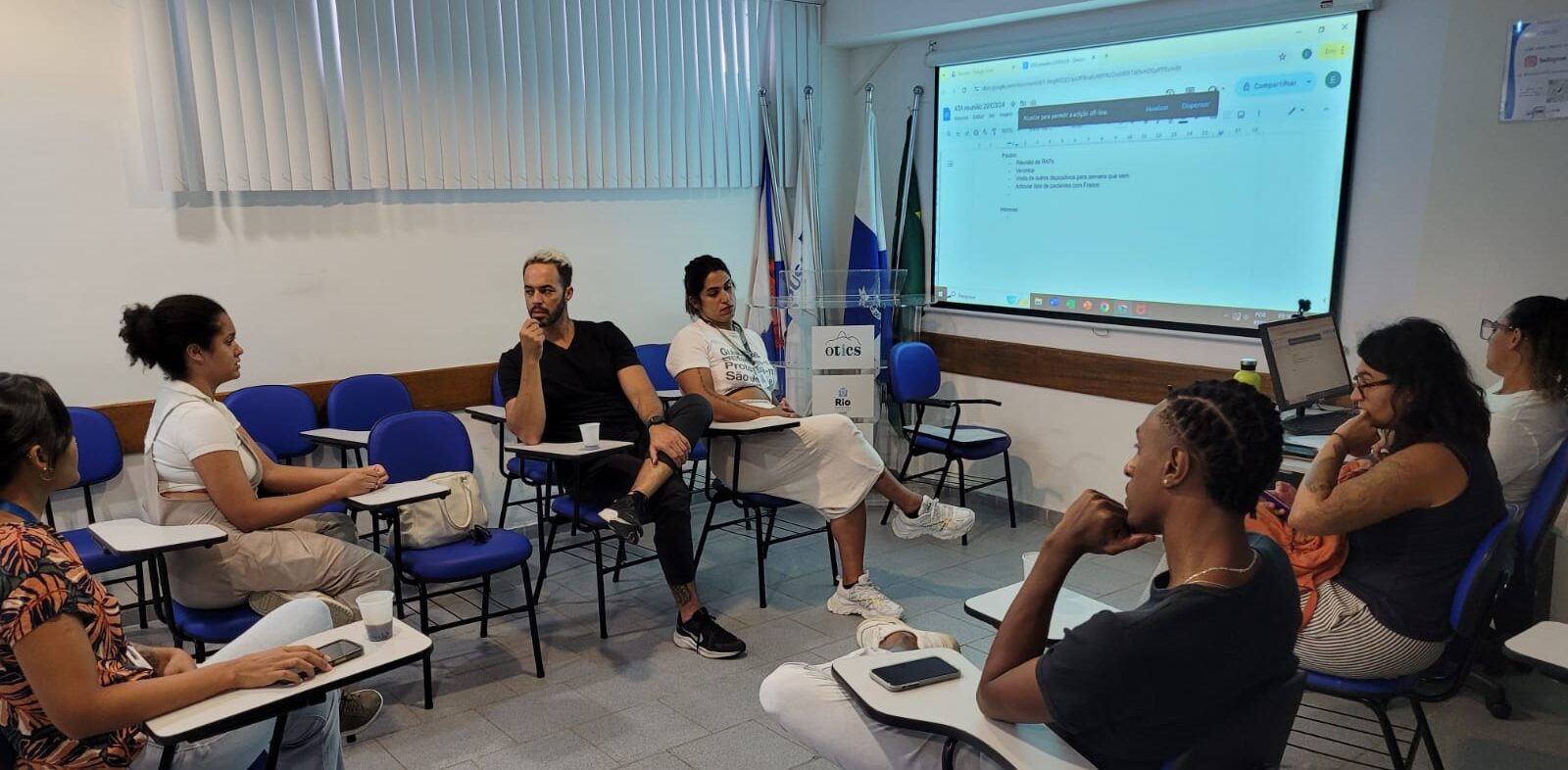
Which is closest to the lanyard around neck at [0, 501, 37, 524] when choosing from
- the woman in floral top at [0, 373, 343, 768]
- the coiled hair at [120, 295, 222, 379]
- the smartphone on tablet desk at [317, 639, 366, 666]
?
the woman in floral top at [0, 373, 343, 768]

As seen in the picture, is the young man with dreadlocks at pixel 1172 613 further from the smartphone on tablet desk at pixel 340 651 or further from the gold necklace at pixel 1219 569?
the smartphone on tablet desk at pixel 340 651

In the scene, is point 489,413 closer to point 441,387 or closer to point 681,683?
point 441,387

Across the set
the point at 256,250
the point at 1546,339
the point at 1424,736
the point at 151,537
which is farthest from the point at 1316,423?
the point at 256,250

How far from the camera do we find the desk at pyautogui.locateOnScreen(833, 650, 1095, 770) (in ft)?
5.23

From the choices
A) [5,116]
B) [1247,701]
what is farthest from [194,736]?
[5,116]

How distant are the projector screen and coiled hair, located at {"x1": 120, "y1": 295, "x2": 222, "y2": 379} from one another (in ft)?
11.8

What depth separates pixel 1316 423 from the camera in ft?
11.8

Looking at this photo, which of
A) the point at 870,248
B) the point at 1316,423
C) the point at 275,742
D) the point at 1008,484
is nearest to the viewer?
the point at 275,742

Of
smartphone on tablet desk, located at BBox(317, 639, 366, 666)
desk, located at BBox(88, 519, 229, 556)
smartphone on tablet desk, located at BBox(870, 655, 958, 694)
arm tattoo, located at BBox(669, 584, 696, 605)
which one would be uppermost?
desk, located at BBox(88, 519, 229, 556)

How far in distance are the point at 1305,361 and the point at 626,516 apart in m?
2.48

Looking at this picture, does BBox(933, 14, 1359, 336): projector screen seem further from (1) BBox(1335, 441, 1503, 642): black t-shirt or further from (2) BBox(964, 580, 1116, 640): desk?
(2) BBox(964, 580, 1116, 640): desk

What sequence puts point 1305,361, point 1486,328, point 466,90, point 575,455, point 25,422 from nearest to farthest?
point 25,422 < point 575,455 < point 1486,328 < point 1305,361 < point 466,90

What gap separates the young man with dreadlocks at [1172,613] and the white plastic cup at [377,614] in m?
1.13

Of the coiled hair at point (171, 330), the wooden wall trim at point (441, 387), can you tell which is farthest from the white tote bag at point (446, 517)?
the wooden wall trim at point (441, 387)
